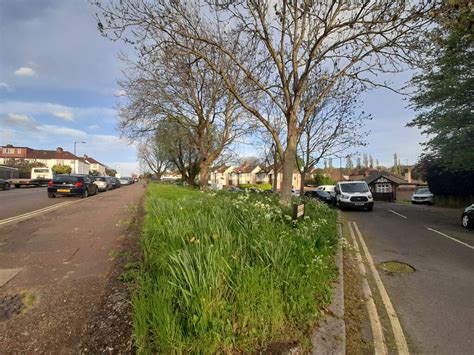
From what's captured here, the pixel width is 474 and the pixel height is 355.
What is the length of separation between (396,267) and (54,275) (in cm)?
639

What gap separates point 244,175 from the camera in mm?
102250

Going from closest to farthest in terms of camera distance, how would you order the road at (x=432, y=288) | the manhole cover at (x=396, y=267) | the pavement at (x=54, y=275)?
the pavement at (x=54, y=275)
the road at (x=432, y=288)
the manhole cover at (x=396, y=267)

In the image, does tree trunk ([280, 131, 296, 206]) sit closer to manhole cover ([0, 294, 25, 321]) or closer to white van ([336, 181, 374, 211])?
manhole cover ([0, 294, 25, 321])

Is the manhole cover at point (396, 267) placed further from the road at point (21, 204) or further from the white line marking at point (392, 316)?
the road at point (21, 204)

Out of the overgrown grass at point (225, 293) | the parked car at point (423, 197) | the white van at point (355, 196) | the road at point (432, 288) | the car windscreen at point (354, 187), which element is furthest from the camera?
the parked car at point (423, 197)

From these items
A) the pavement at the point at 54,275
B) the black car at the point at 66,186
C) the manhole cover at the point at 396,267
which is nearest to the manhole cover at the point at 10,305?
the pavement at the point at 54,275

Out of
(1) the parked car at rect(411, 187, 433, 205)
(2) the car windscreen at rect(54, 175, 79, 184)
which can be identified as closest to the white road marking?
(2) the car windscreen at rect(54, 175, 79, 184)

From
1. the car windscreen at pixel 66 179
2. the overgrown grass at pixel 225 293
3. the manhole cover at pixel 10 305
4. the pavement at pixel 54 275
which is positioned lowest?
the manhole cover at pixel 10 305

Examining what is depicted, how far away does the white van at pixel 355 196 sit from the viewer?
806 inches

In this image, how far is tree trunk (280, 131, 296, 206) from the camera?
9703mm

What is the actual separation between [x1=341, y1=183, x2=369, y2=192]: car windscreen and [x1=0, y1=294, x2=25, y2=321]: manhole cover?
20.2 m

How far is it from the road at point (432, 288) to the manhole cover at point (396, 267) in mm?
155

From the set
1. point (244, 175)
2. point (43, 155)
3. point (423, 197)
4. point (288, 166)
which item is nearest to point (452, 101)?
A: point (288, 166)

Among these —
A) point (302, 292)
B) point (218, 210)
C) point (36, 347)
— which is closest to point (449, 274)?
point (302, 292)
